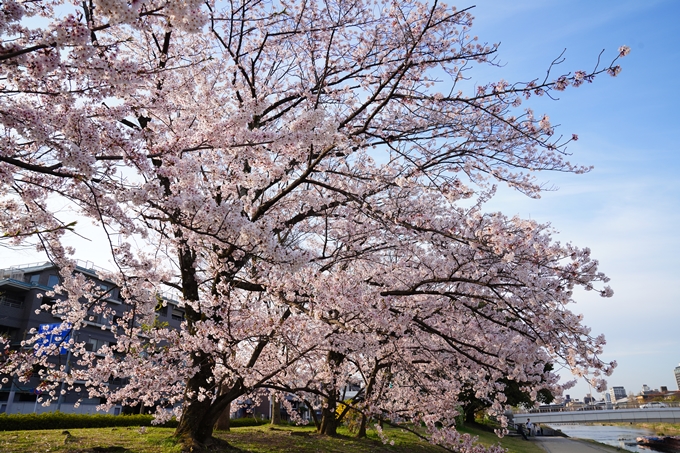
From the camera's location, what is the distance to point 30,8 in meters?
3.89

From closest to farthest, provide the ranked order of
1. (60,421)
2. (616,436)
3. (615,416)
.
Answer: (60,421), (615,416), (616,436)

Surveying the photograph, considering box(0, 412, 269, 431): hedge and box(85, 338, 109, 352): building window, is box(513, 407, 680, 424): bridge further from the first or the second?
box(85, 338, 109, 352): building window

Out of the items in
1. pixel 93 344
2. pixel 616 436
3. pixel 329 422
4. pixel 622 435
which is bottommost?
pixel 622 435

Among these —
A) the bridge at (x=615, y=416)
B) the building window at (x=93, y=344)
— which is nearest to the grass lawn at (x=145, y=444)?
the building window at (x=93, y=344)

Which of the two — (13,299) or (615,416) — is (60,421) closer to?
(13,299)

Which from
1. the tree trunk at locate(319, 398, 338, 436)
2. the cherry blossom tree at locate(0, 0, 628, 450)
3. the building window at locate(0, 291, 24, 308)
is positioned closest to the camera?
the cherry blossom tree at locate(0, 0, 628, 450)

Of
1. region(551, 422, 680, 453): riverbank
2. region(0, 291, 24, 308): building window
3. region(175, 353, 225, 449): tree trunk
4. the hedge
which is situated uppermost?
region(0, 291, 24, 308): building window

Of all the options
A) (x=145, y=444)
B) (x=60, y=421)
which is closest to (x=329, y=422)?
(x=145, y=444)

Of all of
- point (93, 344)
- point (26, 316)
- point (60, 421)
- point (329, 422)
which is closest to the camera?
point (329, 422)

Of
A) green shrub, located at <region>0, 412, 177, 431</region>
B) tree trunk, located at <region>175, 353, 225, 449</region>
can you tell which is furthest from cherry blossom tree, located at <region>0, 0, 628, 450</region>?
green shrub, located at <region>0, 412, 177, 431</region>

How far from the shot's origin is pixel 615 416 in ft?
144

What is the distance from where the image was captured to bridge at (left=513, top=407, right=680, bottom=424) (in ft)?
133

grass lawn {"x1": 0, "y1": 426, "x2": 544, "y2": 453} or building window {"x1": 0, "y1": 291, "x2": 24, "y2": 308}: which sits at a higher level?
building window {"x1": 0, "y1": 291, "x2": 24, "y2": 308}

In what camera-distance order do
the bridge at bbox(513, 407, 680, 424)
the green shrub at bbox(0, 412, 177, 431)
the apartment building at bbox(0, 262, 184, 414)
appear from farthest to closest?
the bridge at bbox(513, 407, 680, 424), the apartment building at bbox(0, 262, 184, 414), the green shrub at bbox(0, 412, 177, 431)
